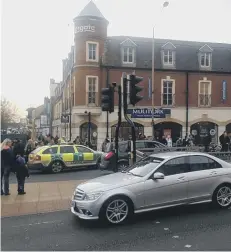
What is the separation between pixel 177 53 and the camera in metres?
29.7

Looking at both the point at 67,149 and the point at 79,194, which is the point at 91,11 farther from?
the point at 79,194

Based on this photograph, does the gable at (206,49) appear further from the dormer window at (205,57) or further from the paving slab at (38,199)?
the paving slab at (38,199)

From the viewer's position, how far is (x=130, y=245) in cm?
561

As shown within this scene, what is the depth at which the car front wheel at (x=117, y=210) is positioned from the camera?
6.70 m

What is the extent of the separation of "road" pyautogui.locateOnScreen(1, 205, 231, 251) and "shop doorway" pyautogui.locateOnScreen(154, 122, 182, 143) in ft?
69.0

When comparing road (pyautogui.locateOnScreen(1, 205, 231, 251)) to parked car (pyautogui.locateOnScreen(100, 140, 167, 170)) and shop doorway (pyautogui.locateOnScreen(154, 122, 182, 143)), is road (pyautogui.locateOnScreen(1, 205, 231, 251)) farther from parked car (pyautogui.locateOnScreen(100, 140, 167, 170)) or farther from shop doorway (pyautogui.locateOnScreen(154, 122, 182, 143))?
shop doorway (pyautogui.locateOnScreen(154, 122, 182, 143))

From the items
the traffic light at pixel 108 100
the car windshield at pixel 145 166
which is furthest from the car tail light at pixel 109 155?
the car windshield at pixel 145 166

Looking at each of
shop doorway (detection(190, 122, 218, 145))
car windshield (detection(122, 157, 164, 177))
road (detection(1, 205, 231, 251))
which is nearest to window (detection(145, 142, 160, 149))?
car windshield (detection(122, 157, 164, 177))

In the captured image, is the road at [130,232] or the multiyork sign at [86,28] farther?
the multiyork sign at [86,28]

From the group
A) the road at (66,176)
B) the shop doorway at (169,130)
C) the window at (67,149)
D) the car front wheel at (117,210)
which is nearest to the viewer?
the car front wheel at (117,210)

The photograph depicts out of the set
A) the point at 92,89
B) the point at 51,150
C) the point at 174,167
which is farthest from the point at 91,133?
the point at 174,167

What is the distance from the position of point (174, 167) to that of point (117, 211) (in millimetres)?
1790

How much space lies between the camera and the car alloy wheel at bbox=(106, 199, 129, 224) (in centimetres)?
673

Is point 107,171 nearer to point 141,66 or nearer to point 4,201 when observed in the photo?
point 4,201
